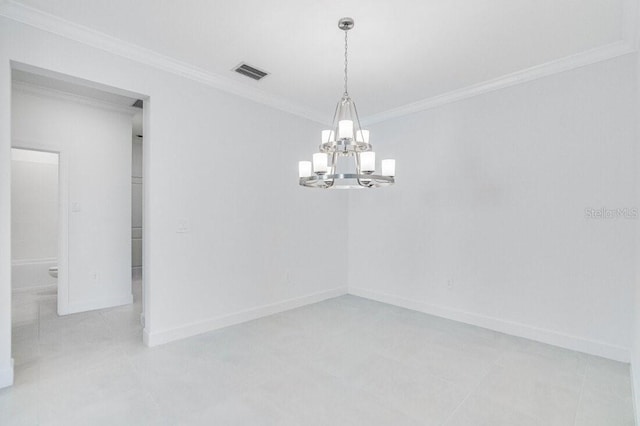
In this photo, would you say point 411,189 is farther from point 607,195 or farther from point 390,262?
point 607,195

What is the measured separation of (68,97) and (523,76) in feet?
17.1

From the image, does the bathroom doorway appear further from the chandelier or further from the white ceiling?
the chandelier

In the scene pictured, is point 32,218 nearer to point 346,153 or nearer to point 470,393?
point 346,153

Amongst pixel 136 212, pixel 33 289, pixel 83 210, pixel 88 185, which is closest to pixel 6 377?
pixel 83 210

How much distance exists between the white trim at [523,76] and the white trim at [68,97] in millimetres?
3562

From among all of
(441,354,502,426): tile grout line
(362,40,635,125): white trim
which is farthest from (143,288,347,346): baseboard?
(362,40,635,125): white trim

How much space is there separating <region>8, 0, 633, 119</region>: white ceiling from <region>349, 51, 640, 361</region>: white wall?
468mm

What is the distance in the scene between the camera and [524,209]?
10.7 feet

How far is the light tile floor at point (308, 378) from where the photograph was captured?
2010mm

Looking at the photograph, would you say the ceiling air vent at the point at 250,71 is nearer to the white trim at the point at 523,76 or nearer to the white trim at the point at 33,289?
the white trim at the point at 523,76

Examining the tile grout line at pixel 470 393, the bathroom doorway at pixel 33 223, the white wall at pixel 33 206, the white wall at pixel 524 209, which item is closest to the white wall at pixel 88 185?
the bathroom doorway at pixel 33 223

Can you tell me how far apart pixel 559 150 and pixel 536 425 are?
243 cm

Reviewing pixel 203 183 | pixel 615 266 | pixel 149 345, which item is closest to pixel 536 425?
pixel 615 266

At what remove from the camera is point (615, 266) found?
279 centimetres
